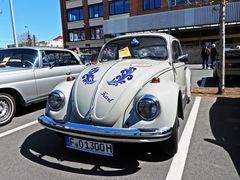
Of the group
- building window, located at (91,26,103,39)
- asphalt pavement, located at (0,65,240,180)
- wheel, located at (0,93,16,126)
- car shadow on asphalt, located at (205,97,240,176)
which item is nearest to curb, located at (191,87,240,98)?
car shadow on asphalt, located at (205,97,240,176)

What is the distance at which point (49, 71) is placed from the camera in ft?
21.4

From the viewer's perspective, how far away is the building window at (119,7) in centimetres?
3462

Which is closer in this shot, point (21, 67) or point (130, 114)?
point (130, 114)

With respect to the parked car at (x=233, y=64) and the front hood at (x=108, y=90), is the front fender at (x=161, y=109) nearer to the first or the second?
the front hood at (x=108, y=90)

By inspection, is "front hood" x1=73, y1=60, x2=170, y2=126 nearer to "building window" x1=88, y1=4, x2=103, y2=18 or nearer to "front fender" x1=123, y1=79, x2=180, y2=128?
"front fender" x1=123, y1=79, x2=180, y2=128

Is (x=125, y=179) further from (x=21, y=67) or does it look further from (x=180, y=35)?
(x=180, y=35)

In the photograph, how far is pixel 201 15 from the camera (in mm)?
23891

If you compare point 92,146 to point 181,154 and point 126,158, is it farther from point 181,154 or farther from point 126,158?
point 181,154

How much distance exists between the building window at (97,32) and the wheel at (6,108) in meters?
32.8

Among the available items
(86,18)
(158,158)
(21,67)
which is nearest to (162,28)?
(86,18)

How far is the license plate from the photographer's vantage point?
3156 mm

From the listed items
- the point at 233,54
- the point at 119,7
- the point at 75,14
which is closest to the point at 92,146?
the point at 233,54

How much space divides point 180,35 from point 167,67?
1004 inches

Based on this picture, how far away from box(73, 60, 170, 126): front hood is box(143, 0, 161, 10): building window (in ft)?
100
